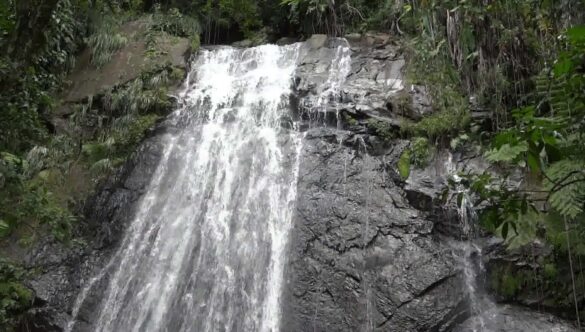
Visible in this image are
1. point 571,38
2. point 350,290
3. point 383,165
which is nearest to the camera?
point 571,38

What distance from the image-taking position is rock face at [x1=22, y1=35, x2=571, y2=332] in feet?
21.3

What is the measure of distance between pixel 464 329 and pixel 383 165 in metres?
2.87

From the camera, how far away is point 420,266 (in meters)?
6.77

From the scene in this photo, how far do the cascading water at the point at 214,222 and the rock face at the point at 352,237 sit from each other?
0.92ft

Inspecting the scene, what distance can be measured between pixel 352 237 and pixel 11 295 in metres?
4.71

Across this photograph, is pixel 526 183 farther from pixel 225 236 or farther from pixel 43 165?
pixel 43 165

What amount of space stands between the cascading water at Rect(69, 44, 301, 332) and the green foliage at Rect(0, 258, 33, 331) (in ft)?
2.47

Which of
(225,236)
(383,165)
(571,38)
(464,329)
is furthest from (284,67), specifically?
(571,38)

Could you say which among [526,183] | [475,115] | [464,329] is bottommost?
[464,329]

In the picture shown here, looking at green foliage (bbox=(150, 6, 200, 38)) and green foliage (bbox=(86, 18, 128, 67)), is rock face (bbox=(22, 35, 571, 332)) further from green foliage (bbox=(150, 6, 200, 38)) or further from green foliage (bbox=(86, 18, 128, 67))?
green foliage (bbox=(150, 6, 200, 38))

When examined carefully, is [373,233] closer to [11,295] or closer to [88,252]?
[88,252]


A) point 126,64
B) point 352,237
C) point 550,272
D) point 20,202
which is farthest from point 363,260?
point 126,64

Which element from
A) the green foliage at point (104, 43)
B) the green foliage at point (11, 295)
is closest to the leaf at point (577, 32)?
the green foliage at point (11, 295)

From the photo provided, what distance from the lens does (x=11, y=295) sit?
253 inches
